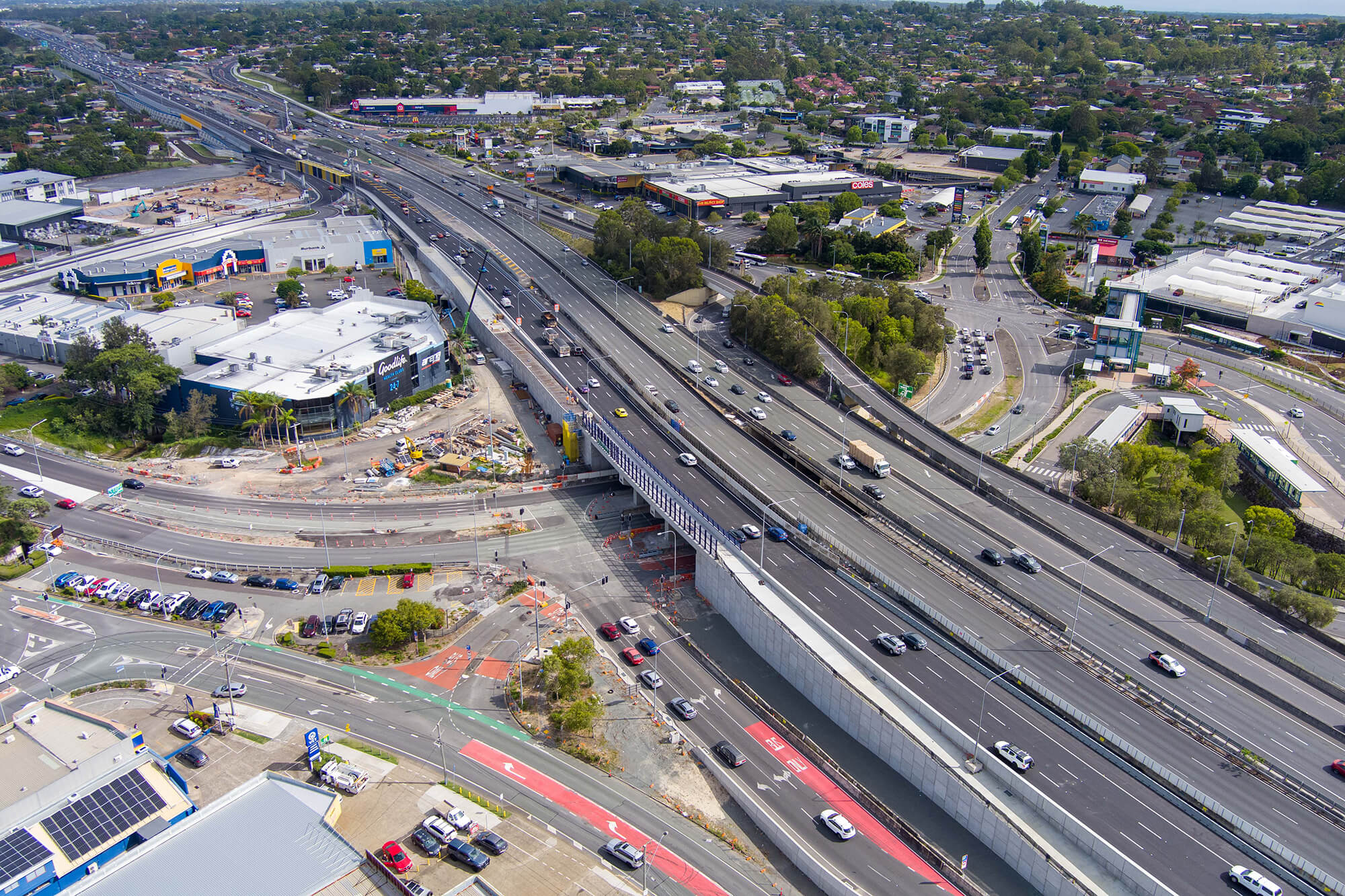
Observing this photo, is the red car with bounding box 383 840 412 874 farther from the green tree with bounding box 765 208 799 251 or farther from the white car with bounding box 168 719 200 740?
the green tree with bounding box 765 208 799 251

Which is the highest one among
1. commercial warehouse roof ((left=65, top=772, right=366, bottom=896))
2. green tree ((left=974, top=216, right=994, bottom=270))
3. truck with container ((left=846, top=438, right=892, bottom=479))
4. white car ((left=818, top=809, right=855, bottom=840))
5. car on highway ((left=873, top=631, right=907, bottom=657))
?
green tree ((left=974, top=216, right=994, bottom=270))

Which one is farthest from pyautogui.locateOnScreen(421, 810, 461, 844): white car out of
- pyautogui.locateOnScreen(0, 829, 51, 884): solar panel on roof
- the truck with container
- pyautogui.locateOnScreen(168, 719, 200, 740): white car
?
the truck with container

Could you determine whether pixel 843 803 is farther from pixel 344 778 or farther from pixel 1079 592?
pixel 344 778

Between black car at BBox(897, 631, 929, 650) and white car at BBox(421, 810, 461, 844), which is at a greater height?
black car at BBox(897, 631, 929, 650)

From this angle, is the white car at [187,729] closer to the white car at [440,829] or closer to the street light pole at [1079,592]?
the white car at [440,829]

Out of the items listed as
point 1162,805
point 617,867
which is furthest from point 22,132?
point 1162,805

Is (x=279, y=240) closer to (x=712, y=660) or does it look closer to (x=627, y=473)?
(x=627, y=473)
